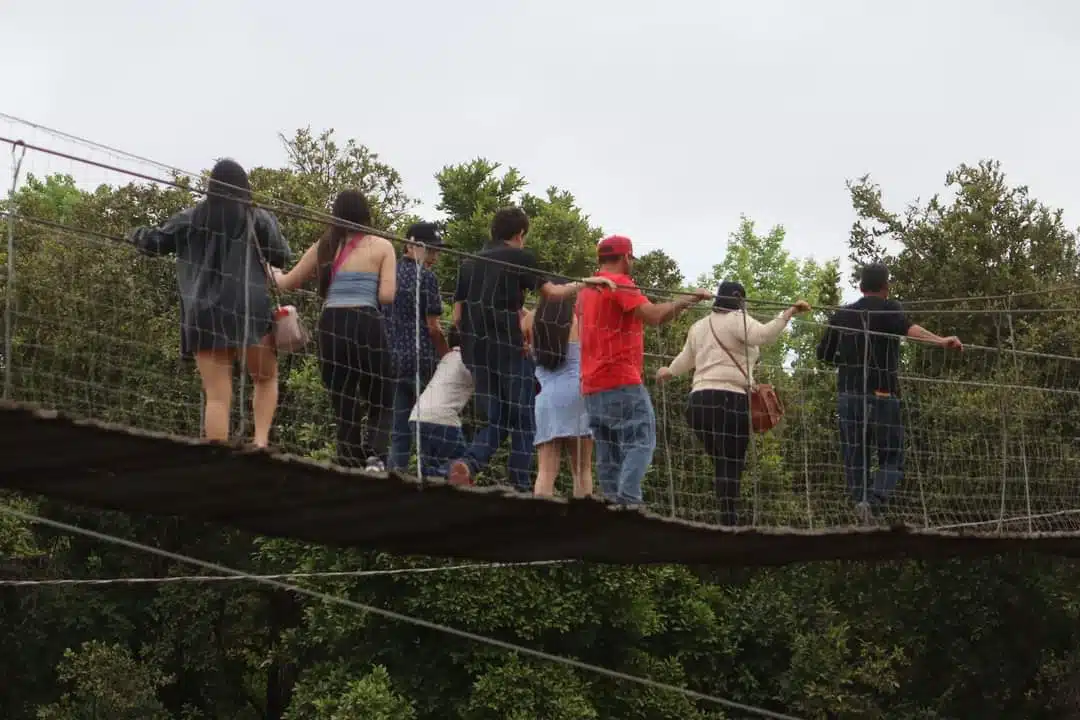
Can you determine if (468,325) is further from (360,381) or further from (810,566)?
(810,566)

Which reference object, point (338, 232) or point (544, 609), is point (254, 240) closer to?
point (338, 232)

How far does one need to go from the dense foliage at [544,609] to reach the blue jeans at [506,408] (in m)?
10.4

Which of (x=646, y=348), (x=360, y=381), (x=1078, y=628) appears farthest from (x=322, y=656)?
(x=360, y=381)

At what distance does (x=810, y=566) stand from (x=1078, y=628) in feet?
11.5

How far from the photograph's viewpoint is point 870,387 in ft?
33.0

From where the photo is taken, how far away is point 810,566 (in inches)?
986

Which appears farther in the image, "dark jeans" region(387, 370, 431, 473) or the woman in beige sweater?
the woman in beige sweater

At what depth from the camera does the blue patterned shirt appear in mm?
8422

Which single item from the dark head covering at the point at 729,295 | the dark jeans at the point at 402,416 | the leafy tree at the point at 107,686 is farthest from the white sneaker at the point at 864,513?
the leafy tree at the point at 107,686

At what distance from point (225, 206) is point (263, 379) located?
0.69 meters

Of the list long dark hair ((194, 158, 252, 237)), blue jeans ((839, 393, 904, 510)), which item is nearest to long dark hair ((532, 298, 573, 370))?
long dark hair ((194, 158, 252, 237))

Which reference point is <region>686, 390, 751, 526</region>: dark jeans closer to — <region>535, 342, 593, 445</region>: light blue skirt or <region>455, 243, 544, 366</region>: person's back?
<region>535, 342, 593, 445</region>: light blue skirt

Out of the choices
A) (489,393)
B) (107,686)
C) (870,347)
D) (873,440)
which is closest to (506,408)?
(489,393)

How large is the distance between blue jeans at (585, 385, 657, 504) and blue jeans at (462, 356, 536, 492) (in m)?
0.30
